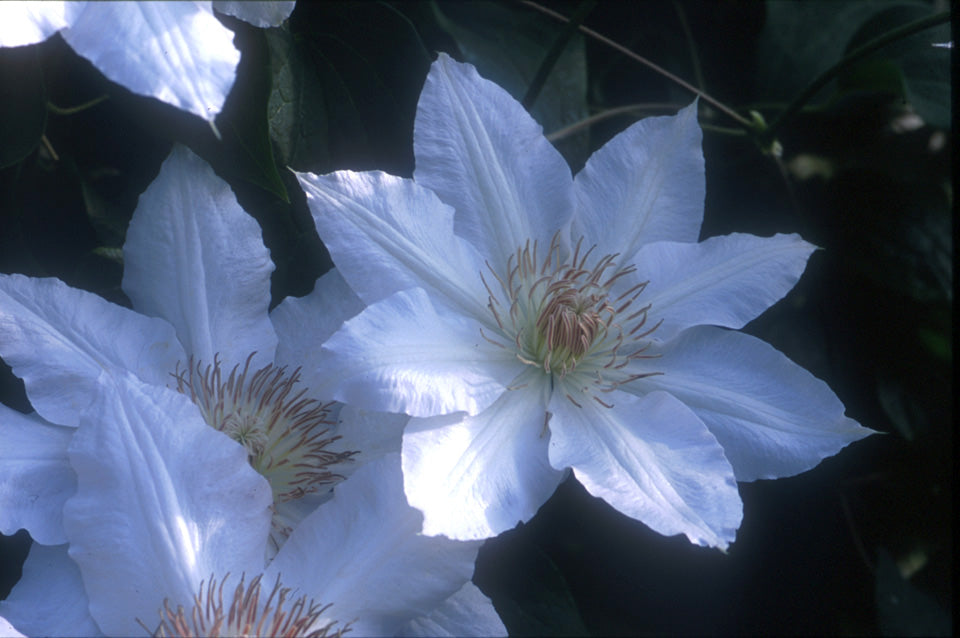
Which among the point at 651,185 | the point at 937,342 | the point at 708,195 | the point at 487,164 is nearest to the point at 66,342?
the point at 487,164

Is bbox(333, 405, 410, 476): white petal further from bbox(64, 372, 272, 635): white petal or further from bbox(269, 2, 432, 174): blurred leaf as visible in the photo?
bbox(269, 2, 432, 174): blurred leaf

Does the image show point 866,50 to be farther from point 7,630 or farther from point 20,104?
point 7,630

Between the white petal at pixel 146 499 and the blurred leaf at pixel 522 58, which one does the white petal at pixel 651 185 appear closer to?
the blurred leaf at pixel 522 58

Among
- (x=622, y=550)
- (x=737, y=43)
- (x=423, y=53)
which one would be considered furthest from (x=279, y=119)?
(x=737, y=43)

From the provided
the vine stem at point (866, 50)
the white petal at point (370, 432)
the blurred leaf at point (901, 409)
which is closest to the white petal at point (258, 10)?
the white petal at point (370, 432)

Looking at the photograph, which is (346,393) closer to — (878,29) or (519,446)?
(519,446)

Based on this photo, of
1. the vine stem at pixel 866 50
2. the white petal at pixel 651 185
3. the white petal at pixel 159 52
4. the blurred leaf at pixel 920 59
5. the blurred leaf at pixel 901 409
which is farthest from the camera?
the blurred leaf at pixel 901 409
